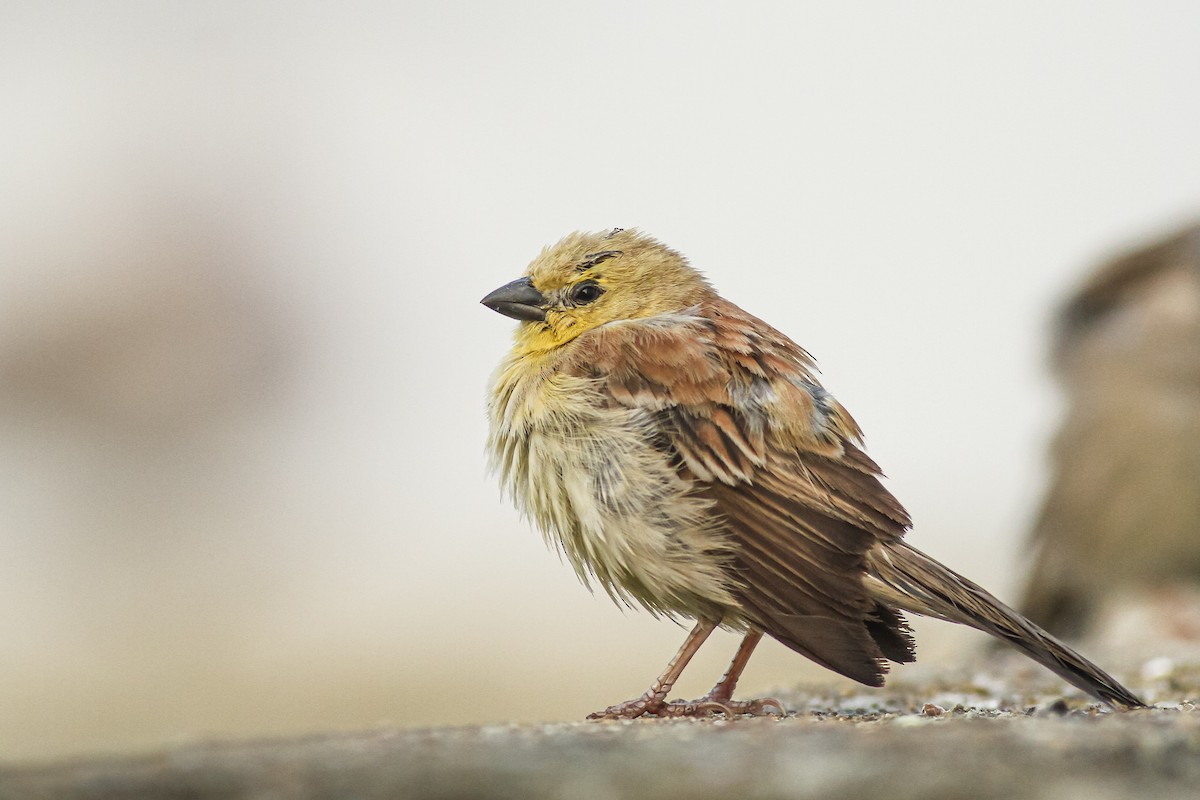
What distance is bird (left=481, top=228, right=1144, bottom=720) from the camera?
12.7 feet

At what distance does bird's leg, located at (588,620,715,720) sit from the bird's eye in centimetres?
136

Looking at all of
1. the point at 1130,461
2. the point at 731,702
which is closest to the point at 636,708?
the point at 731,702

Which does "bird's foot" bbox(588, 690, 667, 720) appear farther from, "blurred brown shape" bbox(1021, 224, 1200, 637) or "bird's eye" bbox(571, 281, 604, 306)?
"blurred brown shape" bbox(1021, 224, 1200, 637)

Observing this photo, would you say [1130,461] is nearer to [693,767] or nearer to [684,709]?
[684,709]

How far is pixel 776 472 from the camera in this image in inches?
161

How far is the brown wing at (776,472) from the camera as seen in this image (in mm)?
3846

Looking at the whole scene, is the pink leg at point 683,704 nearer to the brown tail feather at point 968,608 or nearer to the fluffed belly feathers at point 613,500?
the fluffed belly feathers at point 613,500

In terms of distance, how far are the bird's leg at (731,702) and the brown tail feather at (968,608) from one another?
0.54 m

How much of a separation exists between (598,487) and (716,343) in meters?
0.66

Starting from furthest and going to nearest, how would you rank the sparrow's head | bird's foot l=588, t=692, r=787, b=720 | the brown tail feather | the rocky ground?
1. the sparrow's head
2. bird's foot l=588, t=692, r=787, b=720
3. the brown tail feather
4. the rocky ground

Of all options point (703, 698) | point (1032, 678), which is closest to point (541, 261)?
point (703, 698)

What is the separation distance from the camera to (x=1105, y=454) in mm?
7652

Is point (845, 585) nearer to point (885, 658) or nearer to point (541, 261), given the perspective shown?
point (885, 658)

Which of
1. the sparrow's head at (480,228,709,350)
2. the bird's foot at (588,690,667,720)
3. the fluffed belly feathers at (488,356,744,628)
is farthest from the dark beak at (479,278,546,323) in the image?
the bird's foot at (588,690,667,720)
